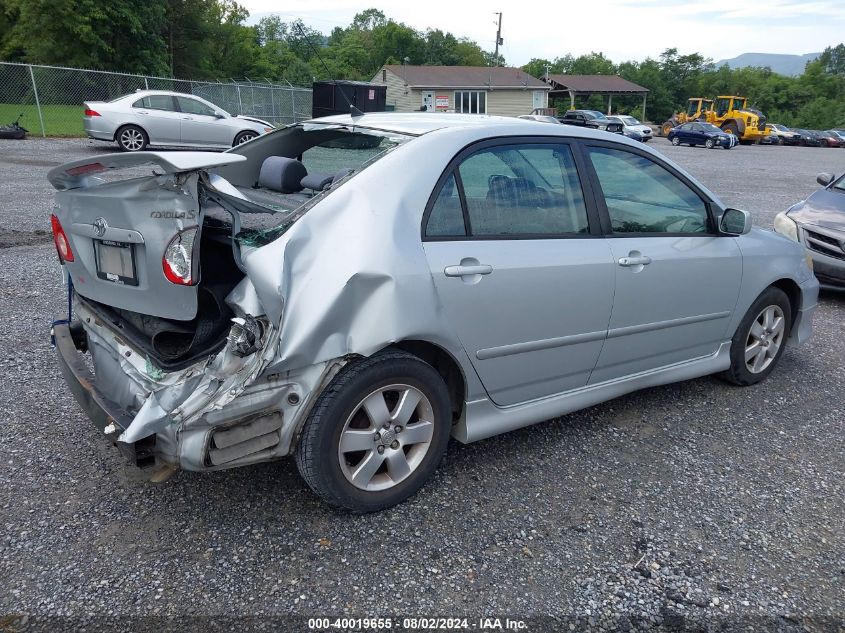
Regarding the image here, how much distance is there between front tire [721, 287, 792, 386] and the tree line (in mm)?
3283

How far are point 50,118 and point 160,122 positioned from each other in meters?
6.80

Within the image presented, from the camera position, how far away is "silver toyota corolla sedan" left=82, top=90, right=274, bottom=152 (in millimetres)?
15938

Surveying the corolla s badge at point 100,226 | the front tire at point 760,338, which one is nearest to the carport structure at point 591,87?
the front tire at point 760,338

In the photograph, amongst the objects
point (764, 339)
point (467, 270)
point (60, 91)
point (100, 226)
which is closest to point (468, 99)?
point (60, 91)

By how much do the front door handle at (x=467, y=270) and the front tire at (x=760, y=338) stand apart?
7.01 feet

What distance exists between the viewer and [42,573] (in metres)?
2.49

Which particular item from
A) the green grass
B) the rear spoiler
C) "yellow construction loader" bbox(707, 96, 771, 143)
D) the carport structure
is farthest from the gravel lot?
the carport structure

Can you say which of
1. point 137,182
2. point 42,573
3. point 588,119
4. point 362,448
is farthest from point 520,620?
point 588,119

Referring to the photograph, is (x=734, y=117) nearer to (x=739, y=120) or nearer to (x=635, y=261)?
(x=739, y=120)

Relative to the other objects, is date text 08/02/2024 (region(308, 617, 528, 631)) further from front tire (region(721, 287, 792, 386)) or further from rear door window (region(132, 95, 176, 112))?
rear door window (region(132, 95, 176, 112))

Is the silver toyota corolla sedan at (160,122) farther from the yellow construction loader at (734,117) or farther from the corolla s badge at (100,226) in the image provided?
the yellow construction loader at (734,117)

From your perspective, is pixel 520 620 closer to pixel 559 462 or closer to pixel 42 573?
pixel 559 462

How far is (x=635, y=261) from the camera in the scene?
345cm

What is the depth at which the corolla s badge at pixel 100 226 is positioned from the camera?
2775mm
